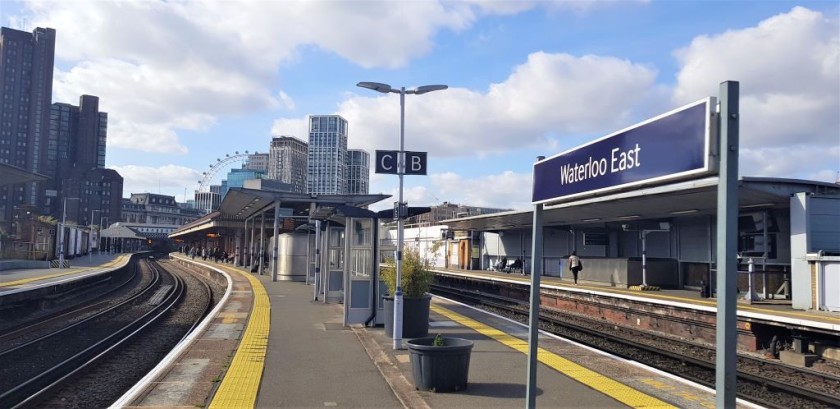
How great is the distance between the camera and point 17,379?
36.2 ft

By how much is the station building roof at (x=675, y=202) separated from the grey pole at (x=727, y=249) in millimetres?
5822

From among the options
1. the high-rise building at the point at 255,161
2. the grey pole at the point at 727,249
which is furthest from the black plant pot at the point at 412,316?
the high-rise building at the point at 255,161

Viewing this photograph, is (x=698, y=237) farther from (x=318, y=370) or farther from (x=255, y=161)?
(x=255, y=161)

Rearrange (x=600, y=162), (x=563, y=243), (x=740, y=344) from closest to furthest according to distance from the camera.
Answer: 1. (x=600, y=162)
2. (x=740, y=344)
3. (x=563, y=243)

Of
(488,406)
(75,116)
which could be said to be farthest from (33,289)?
(75,116)

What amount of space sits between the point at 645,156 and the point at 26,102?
177 metres

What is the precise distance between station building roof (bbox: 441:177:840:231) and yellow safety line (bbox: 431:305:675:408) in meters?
2.62

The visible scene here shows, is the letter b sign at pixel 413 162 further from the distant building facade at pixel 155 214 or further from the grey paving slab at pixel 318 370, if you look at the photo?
the distant building facade at pixel 155 214

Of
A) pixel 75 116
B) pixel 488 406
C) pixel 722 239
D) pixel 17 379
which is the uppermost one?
pixel 75 116

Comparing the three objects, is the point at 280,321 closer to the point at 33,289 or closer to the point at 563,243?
the point at 33,289

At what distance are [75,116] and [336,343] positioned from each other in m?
190

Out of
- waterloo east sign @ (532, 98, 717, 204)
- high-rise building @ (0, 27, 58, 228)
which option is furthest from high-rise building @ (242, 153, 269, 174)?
waterloo east sign @ (532, 98, 717, 204)

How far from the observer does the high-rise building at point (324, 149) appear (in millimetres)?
62406

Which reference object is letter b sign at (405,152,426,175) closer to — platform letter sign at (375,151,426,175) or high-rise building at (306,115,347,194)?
platform letter sign at (375,151,426,175)
